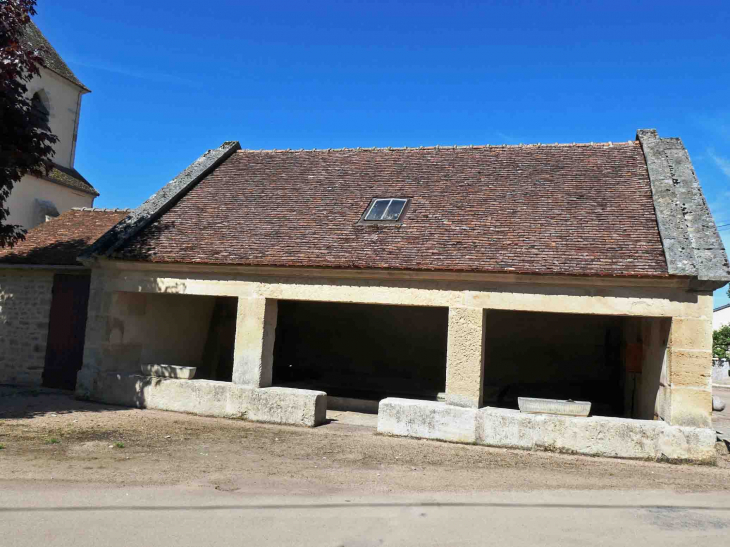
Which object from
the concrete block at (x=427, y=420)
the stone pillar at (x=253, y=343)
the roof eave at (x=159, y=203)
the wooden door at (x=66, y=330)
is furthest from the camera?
the wooden door at (x=66, y=330)

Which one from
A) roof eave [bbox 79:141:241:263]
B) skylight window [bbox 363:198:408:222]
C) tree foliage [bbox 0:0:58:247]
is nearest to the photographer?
tree foliage [bbox 0:0:58:247]

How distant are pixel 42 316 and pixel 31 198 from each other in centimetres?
724

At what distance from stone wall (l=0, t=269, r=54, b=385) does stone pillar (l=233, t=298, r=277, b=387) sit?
15.1 ft

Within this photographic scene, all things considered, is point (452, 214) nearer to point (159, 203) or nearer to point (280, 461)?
point (280, 461)

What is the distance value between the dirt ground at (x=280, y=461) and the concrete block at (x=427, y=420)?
0.19 meters

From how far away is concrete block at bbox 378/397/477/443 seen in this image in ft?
27.6

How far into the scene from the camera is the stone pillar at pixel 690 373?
7.75 m

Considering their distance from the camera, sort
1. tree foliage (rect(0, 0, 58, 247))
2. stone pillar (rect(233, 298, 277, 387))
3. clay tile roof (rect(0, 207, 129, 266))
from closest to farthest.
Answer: tree foliage (rect(0, 0, 58, 247)) < stone pillar (rect(233, 298, 277, 387)) < clay tile roof (rect(0, 207, 129, 266))

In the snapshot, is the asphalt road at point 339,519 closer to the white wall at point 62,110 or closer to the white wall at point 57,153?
the white wall at point 57,153

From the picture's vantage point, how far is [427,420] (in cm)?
860

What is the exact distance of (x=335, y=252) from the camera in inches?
372

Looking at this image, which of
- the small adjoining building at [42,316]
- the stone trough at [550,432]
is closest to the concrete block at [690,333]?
the stone trough at [550,432]

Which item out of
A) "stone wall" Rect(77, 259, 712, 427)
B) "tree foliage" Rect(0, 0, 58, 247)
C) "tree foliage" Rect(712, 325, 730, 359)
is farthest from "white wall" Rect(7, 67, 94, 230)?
"tree foliage" Rect(712, 325, 730, 359)

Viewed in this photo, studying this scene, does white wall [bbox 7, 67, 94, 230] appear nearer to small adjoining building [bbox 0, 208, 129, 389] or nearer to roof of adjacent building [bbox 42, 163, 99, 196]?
roof of adjacent building [bbox 42, 163, 99, 196]
